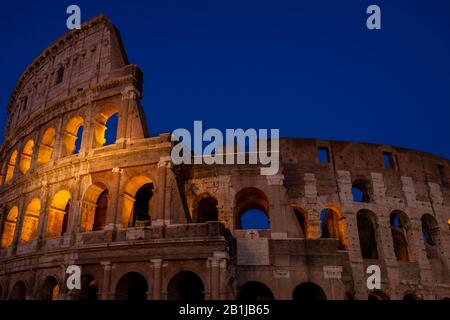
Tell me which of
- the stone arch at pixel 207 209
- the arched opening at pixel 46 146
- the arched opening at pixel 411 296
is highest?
the arched opening at pixel 46 146

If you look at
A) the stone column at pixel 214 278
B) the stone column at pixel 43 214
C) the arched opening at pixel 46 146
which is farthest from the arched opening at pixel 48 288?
the stone column at pixel 214 278

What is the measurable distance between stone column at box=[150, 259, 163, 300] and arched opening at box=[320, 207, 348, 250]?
9764mm

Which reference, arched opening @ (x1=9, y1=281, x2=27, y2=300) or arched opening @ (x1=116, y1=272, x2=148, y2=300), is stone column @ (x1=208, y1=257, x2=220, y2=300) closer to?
arched opening @ (x1=116, y1=272, x2=148, y2=300)

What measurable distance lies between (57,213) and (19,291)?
13.4 feet

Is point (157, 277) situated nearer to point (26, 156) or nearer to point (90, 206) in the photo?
point (90, 206)

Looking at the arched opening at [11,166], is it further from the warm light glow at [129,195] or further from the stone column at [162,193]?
the stone column at [162,193]

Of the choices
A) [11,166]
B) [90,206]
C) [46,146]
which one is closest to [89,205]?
[90,206]

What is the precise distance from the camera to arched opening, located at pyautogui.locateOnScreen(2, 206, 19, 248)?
20.8 m

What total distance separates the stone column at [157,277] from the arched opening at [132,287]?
707 mm

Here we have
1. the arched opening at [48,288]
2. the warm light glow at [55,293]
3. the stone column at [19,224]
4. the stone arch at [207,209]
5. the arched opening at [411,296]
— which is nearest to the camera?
the arched opening at [48,288]

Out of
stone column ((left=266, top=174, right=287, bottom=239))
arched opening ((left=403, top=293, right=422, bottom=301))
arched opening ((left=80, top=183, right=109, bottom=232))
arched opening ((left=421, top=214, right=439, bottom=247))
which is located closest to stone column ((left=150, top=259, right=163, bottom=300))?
arched opening ((left=80, top=183, right=109, bottom=232))

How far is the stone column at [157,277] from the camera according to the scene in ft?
46.4

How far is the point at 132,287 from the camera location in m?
17.3

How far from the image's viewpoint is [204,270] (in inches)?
554
